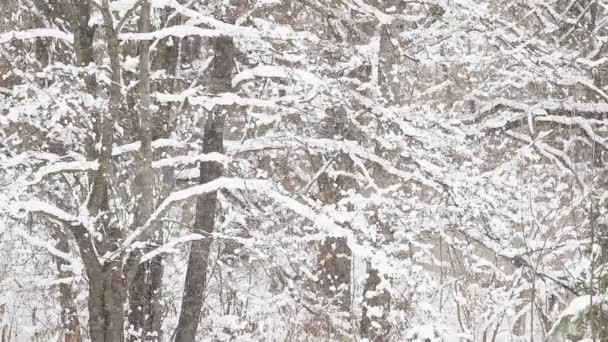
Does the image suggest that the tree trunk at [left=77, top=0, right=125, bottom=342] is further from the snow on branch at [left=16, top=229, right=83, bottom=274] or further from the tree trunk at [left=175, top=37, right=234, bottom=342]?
the tree trunk at [left=175, top=37, right=234, bottom=342]

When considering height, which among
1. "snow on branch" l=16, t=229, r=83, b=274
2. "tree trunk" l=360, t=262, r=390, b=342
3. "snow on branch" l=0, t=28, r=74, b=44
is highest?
"snow on branch" l=0, t=28, r=74, b=44

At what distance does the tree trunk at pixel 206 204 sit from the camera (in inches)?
362

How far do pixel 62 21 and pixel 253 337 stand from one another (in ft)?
14.6

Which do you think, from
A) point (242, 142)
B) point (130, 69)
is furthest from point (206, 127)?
point (130, 69)

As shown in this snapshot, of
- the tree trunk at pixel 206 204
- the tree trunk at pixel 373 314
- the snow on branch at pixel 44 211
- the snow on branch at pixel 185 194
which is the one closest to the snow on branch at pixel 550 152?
the tree trunk at pixel 373 314

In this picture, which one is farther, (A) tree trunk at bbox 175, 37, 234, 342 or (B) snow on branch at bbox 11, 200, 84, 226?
(A) tree trunk at bbox 175, 37, 234, 342

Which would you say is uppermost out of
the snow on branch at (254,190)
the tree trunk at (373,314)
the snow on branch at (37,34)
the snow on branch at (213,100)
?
the snow on branch at (37,34)

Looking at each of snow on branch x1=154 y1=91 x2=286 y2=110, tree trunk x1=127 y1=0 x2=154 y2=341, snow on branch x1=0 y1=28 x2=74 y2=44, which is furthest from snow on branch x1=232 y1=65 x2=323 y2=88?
snow on branch x1=0 y1=28 x2=74 y2=44

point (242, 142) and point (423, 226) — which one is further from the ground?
point (242, 142)

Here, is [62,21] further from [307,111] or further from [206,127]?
[307,111]

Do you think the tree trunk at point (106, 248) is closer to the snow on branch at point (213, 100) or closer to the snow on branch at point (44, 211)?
the snow on branch at point (44, 211)

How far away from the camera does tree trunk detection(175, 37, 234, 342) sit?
9.20m

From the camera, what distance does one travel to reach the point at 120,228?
806cm

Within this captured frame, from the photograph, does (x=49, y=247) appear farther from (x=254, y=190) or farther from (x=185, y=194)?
(x=254, y=190)
